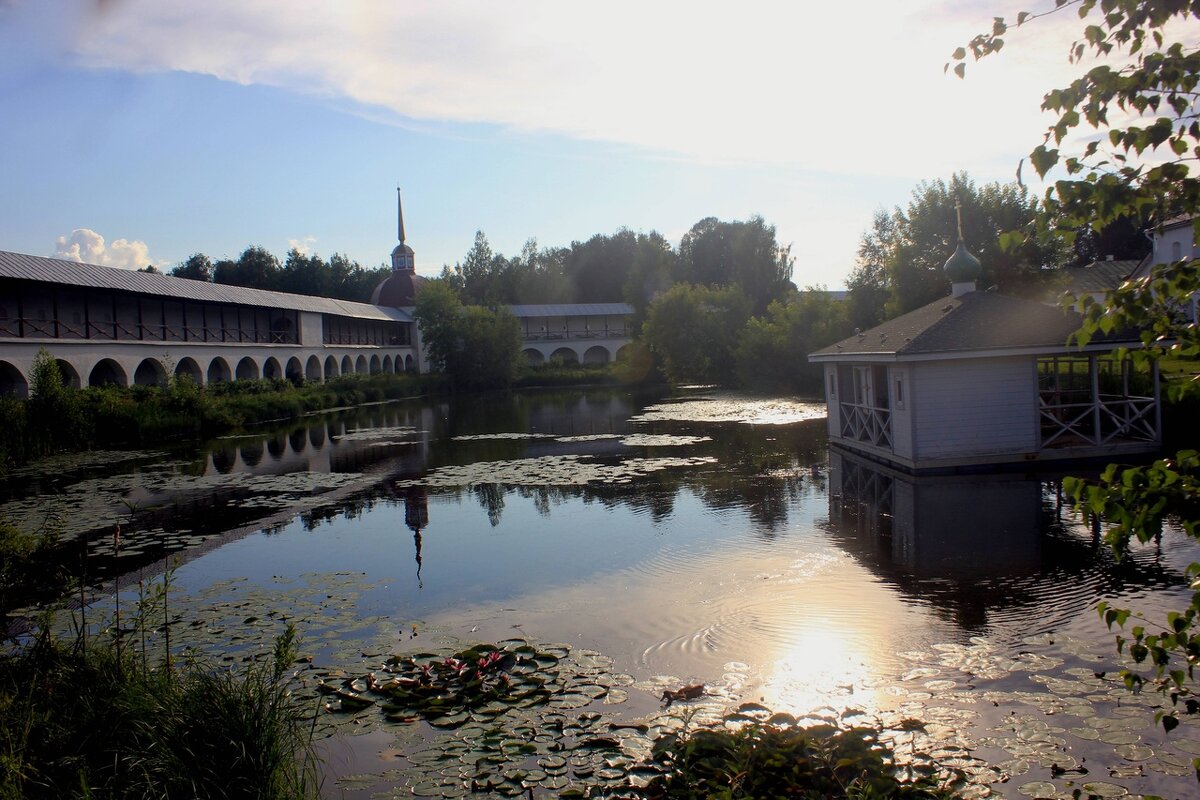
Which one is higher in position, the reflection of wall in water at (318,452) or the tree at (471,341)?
the tree at (471,341)

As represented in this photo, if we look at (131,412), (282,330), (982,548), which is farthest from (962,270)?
(282,330)

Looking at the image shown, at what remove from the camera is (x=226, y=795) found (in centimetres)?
459

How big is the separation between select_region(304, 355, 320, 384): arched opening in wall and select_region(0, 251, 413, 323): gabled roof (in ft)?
10.3

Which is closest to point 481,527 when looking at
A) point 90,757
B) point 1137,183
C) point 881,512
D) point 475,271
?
point 881,512

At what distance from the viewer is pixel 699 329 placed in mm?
59000

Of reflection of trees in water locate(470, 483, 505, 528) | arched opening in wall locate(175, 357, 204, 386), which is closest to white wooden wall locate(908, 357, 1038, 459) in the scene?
reflection of trees in water locate(470, 483, 505, 528)

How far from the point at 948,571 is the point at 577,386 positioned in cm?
5565

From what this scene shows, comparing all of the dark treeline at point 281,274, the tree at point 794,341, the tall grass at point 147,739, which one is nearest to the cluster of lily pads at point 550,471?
the tall grass at point 147,739

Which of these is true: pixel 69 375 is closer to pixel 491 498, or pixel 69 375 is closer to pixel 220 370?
pixel 220 370

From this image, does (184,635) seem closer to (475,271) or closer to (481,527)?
(481,527)

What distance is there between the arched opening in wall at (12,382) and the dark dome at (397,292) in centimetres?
5061

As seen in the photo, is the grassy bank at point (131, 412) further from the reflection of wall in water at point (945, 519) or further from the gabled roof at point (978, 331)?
the gabled roof at point (978, 331)

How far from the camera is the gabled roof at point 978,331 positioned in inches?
645

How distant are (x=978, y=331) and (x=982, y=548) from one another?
7.63 metres
